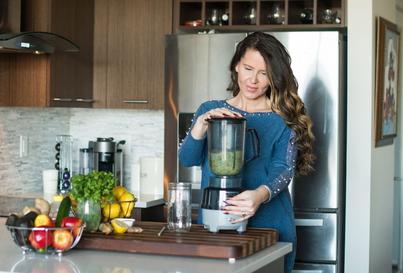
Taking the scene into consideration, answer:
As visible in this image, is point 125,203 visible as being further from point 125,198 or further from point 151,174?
point 151,174

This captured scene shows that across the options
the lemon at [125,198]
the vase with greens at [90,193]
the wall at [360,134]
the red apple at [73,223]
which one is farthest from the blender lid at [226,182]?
the wall at [360,134]

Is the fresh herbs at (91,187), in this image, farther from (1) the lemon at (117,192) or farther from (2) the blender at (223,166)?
(2) the blender at (223,166)

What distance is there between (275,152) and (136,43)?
7.15 ft

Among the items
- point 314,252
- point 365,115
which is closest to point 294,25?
point 365,115

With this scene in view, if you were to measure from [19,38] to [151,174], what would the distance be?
4.71 ft

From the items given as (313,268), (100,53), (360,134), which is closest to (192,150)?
(313,268)

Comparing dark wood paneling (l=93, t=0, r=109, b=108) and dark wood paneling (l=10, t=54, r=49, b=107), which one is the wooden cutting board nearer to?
dark wood paneling (l=10, t=54, r=49, b=107)

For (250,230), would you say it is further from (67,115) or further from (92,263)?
(67,115)

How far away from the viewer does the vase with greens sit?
297cm

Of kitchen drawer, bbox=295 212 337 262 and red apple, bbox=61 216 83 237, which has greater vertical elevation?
red apple, bbox=61 216 83 237

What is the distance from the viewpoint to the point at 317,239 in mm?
4863

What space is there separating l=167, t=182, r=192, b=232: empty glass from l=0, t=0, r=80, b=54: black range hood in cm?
191

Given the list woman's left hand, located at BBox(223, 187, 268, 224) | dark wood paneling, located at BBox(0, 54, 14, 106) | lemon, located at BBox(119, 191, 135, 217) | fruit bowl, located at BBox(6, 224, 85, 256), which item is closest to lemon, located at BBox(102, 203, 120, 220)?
lemon, located at BBox(119, 191, 135, 217)

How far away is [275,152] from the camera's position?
3.57 meters
